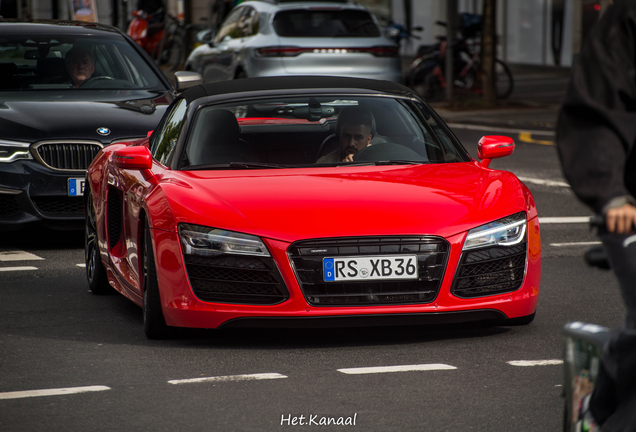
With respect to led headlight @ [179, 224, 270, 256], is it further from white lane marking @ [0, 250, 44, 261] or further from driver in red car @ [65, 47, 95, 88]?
driver in red car @ [65, 47, 95, 88]

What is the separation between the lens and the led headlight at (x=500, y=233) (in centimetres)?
555

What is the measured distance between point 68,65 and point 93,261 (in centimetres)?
339

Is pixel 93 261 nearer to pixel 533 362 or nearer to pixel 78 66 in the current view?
pixel 533 362

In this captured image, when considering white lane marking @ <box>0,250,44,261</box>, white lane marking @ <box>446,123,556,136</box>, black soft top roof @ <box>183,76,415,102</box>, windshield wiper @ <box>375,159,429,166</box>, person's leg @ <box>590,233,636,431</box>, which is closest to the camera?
person's leg @ <box>590,233,636,431</box>

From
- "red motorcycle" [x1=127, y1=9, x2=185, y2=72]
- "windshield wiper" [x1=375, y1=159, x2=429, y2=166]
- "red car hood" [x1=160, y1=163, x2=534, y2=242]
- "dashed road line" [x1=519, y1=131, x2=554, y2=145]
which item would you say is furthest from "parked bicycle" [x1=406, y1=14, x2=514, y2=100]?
"red car hood" [x1=160, y1=163, x2=534, y2=242]

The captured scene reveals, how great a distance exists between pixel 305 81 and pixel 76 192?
8.29ft

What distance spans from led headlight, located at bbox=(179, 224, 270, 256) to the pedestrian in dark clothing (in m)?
2.63

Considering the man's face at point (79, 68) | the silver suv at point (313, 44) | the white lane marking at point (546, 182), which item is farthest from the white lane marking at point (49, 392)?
the silver suv at point (313, 44)

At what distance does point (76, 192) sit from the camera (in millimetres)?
8859

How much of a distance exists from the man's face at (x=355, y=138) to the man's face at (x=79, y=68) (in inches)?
162

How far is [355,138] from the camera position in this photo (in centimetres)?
674

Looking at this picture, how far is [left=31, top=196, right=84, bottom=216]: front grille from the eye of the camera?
8.84 meters

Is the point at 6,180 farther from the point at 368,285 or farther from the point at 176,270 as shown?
the point at 368,285

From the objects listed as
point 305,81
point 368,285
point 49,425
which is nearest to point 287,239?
point 368,285
